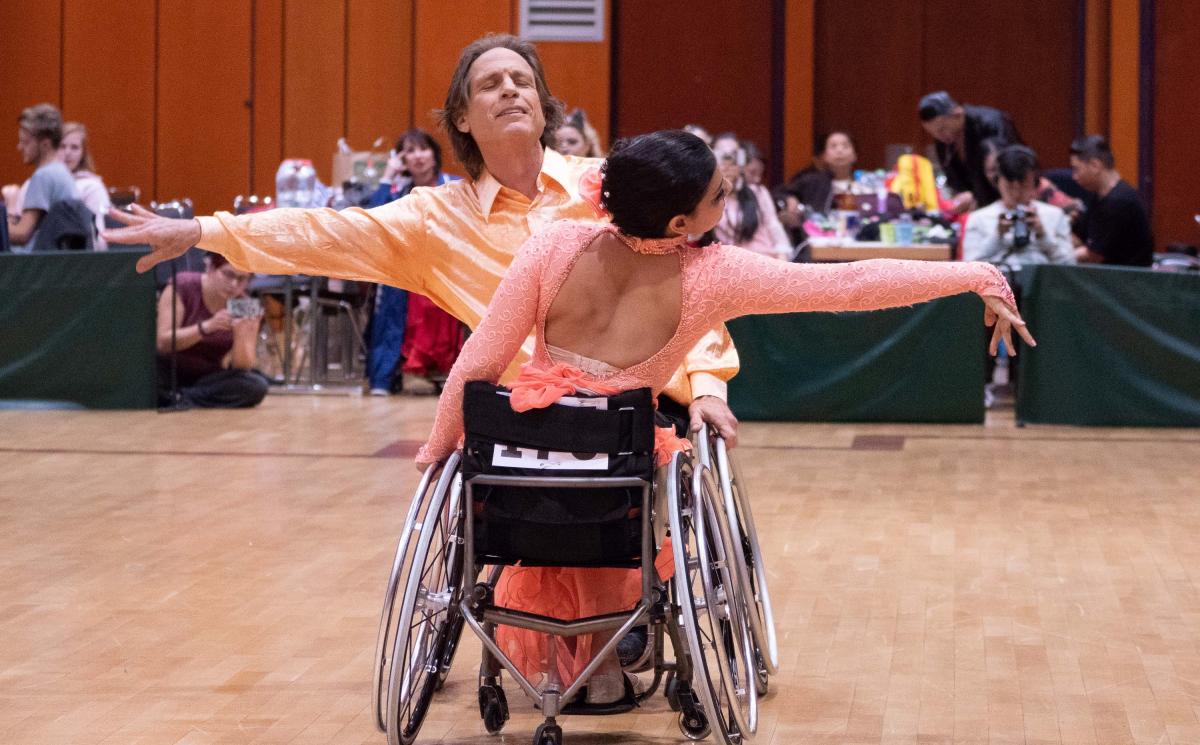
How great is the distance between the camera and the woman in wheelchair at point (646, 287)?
264cm

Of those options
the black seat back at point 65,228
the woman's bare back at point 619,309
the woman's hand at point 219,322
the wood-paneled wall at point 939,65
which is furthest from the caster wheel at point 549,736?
the wood-paneled wall at point 939,65

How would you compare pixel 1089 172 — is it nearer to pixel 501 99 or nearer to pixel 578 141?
pixel 578 141

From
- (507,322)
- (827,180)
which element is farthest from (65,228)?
(507,322)

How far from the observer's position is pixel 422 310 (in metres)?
8.82

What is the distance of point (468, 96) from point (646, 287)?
707 mm

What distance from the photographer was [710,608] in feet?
8.34

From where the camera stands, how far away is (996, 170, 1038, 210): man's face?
8.33 meters

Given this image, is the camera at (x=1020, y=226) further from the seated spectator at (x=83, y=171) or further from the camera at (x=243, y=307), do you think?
the seated spectator at (x=83, y=171)

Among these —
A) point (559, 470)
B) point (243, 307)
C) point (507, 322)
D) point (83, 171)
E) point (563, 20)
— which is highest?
point (563, 20)

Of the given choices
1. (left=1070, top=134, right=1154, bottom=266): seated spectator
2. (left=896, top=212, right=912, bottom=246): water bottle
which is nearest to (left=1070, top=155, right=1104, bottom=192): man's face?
(left=1070, top=134, right=1154, bottom=266): seated spectator

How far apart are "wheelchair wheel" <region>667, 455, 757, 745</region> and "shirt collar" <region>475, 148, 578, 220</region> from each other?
29.1 inches

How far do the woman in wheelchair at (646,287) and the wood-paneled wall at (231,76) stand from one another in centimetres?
946

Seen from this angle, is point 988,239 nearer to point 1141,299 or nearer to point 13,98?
point 1141,299

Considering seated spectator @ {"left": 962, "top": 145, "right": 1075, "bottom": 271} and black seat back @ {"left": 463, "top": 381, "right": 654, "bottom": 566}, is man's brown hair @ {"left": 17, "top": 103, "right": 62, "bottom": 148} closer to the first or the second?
seated spectator @ {"left": 962, "top": 145, "right": 1075, "bottom": 271}
